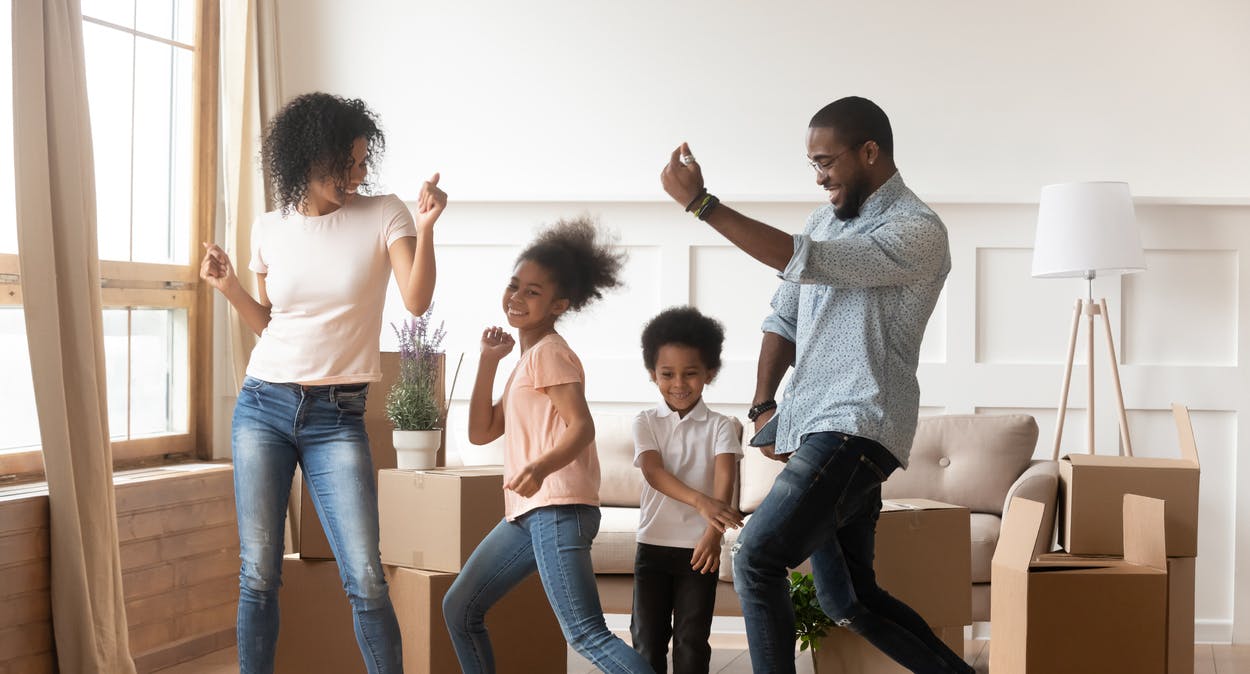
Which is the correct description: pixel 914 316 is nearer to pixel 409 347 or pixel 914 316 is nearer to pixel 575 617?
pixel 575 617

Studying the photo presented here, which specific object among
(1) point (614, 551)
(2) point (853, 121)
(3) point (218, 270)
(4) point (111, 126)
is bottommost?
(1) point (614, 551)

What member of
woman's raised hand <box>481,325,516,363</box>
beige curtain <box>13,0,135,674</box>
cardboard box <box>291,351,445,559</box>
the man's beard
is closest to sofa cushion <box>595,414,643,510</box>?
cardboard box <box>291,351,445,559</box>

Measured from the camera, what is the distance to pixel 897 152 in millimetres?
4422

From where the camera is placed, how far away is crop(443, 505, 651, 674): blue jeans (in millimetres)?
2264

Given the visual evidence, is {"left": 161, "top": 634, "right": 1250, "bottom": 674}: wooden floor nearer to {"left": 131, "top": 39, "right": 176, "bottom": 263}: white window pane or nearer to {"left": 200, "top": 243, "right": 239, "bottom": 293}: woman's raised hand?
{"left": 131, "top": 39, "right": 176, "bottom": 263}: white window pane

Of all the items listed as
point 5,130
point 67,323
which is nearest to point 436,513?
point 67,323

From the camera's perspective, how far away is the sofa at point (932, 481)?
3.56 metres

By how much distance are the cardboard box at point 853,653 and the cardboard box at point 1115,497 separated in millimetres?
470

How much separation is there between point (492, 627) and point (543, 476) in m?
0.91

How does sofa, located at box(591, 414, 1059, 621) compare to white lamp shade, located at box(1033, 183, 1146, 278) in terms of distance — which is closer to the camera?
sofa, located at box(591, 414, 1059, 621)

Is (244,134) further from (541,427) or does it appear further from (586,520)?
(586,520)

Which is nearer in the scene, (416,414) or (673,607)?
(673,607)

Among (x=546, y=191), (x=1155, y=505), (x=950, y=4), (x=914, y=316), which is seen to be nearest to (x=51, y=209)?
(x=546, y=191)

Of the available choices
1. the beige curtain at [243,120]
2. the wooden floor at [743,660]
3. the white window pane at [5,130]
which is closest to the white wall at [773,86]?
the beige curtain at [243,120]
